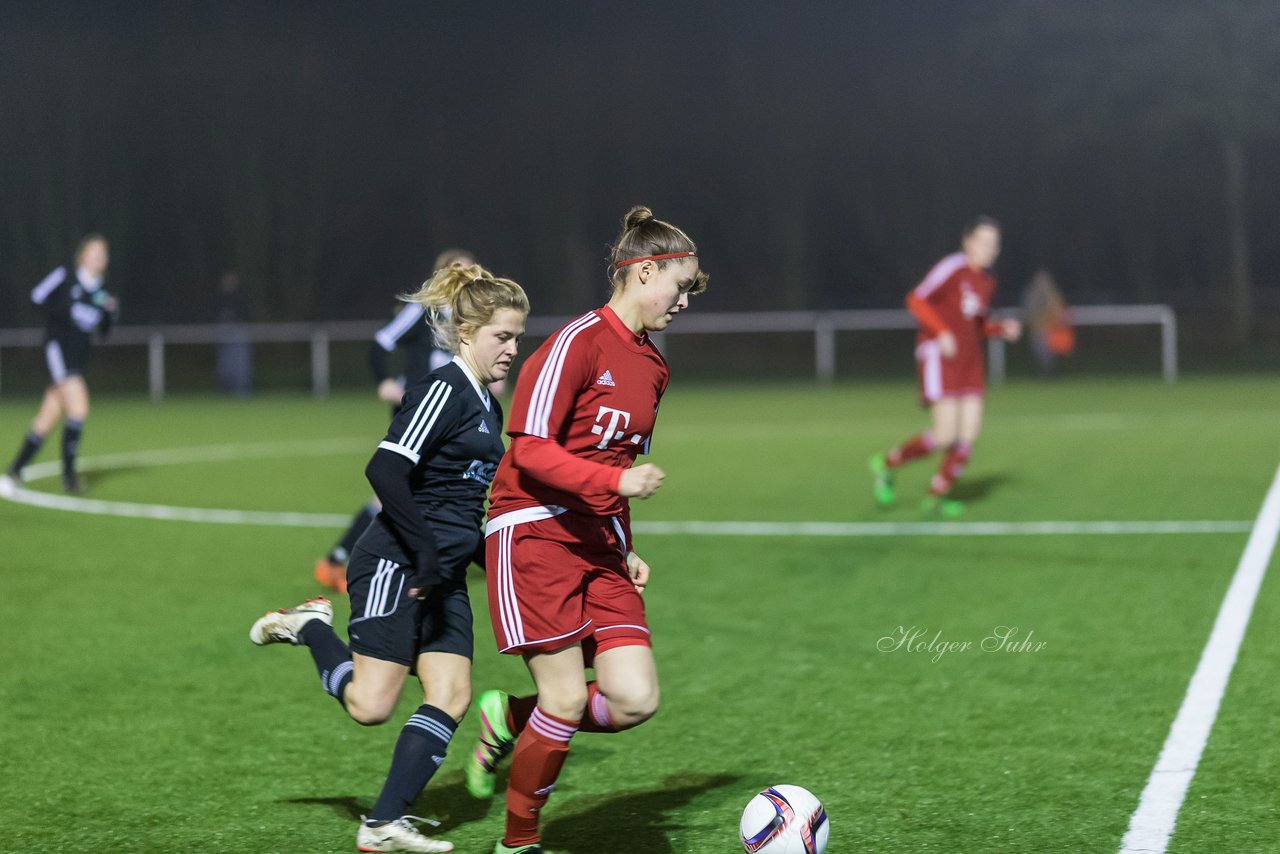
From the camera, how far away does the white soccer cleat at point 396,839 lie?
4.54 metres

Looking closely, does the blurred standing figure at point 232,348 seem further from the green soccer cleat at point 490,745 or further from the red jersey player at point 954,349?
the green soccer cleat at point 490,745

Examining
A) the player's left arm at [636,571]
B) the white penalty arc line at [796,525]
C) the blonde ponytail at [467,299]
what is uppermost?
the blonde ponytail at [467,299]

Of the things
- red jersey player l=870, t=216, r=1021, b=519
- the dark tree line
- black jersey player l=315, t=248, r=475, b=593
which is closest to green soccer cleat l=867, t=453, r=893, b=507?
red jersey player l=870, t=216, r=1021, b=519

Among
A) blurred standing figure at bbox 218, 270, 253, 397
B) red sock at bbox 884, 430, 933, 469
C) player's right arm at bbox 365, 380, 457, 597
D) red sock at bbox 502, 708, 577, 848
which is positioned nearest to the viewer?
red sock at bbox 502, 708, 577, 848

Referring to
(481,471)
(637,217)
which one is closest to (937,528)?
(481,471)

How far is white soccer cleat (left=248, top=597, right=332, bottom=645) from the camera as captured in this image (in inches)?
207

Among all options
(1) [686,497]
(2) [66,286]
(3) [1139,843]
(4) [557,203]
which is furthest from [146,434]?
(4) [557,203]

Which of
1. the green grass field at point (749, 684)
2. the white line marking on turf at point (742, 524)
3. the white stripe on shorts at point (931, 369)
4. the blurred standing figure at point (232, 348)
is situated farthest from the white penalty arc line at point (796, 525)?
the blurred standing figure at point (232, 348)

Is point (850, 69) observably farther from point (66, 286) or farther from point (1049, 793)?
point (1049, 793)

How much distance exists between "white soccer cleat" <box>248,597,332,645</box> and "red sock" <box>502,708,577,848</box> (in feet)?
3.73

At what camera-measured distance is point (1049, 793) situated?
502 centimetres

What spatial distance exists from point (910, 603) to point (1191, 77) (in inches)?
1414

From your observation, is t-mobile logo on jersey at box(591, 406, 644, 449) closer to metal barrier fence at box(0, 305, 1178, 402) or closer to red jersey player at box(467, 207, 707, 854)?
red jersey player at box(467, 207, 707, 854)

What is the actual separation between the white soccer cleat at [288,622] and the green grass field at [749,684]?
0.48m
